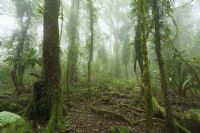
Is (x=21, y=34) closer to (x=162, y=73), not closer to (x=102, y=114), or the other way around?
(x=102, y=114)

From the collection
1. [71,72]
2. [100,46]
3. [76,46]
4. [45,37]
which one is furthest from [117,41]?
[45,37]

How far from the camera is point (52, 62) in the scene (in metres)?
7.10

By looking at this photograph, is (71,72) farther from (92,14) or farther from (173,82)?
(173,82)

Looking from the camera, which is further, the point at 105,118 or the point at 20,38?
the point at 20,38

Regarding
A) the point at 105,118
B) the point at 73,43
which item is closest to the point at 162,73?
the point at 105,118

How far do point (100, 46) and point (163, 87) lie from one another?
16.5 m

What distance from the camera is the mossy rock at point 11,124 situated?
4.74 metres

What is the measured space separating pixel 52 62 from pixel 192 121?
5079 millimetres

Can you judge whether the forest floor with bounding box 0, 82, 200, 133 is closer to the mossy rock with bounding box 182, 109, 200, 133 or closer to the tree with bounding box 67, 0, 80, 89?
the mossy rock with bounding box 182, 109, 200, 133

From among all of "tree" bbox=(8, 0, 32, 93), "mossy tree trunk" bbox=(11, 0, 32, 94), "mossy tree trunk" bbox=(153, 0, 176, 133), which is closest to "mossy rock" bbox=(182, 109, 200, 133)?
"mossy tree trunk" bbox=(153, 0, 176, 133)

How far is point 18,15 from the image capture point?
40.3 ft

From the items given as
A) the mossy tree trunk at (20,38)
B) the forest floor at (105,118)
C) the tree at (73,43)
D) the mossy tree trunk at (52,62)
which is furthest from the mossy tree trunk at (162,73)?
the mossy tree trunk at (20,38)

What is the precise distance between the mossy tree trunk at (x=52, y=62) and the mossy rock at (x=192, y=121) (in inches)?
163

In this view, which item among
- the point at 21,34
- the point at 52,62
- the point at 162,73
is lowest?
the point at 162,73
